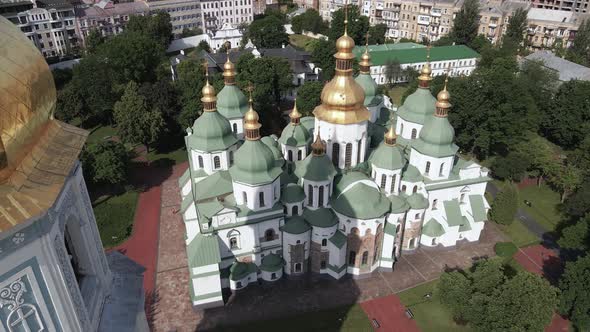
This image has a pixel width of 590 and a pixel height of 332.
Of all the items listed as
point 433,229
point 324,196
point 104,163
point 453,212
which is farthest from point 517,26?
point 104,163

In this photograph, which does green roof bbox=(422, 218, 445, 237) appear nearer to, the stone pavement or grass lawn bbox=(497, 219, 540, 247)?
the stone pavement

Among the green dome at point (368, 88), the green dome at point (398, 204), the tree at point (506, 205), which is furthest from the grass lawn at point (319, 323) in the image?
the green dome at point (368, 88)

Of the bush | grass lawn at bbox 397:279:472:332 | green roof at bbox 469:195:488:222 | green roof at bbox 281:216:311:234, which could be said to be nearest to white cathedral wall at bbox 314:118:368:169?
green roof at bbox 281:216:311:234

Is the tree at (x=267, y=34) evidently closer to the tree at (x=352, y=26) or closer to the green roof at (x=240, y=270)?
the tree at (x=352, y=26)

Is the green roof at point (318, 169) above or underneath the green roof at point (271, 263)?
above

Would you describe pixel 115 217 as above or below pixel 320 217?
below

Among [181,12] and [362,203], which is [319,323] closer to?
[362,203]

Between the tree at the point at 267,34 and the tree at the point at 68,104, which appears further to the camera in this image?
the tree at the point at 267,34
